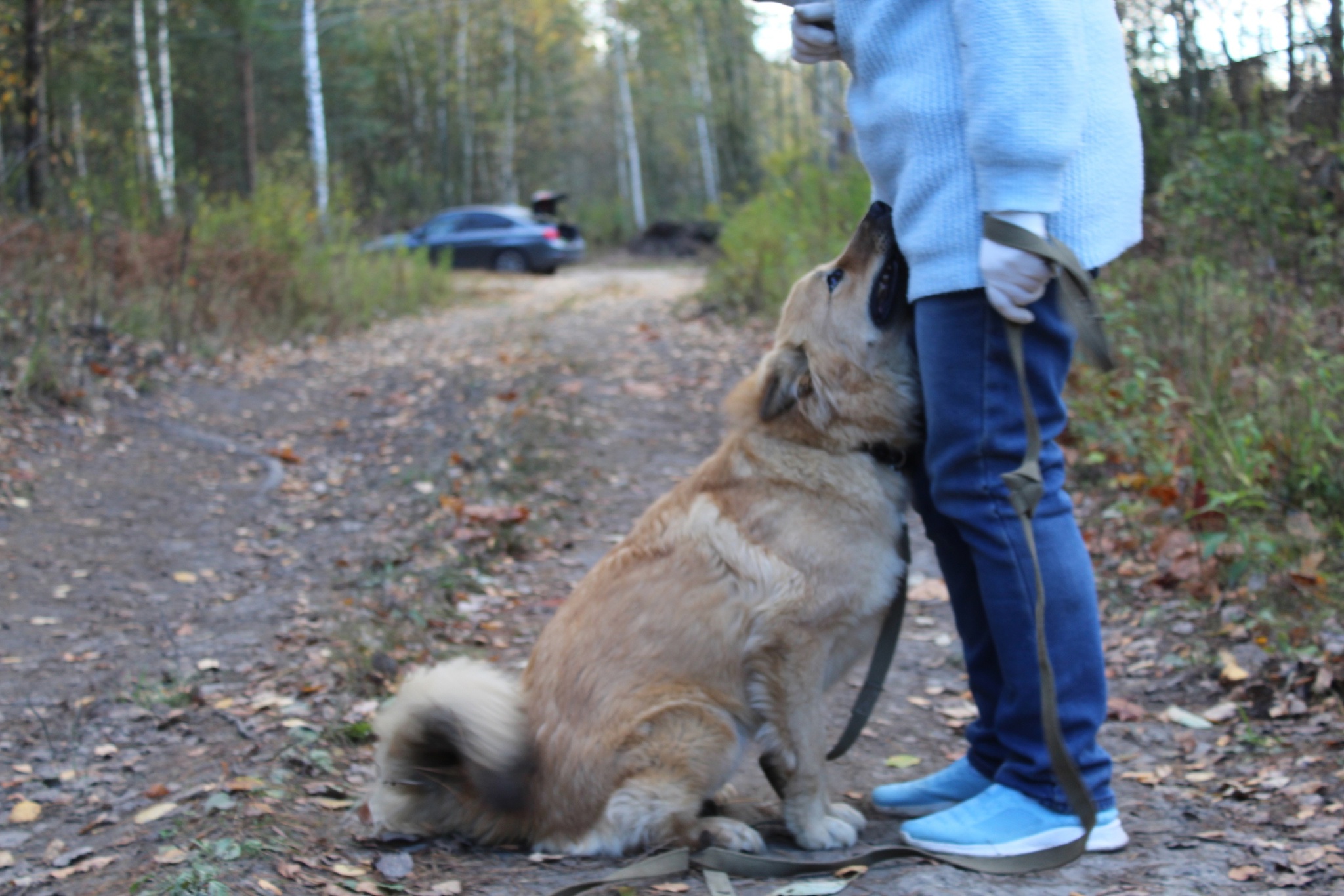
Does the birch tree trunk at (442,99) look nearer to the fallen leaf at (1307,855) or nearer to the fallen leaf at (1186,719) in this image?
the fallen leaf at (1186,719)

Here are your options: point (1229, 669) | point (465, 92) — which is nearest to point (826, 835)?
point (1229, 669)

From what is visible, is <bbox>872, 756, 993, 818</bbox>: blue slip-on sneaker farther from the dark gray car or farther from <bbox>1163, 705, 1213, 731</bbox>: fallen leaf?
the dark gray car

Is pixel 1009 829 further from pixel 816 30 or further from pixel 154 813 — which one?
pixel 154 813

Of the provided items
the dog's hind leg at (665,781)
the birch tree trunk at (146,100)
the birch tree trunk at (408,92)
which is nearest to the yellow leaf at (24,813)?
the dog's hind leg at (665,781)

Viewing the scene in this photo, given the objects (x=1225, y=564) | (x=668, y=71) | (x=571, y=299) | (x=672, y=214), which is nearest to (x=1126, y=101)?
(x=1225, y=564)

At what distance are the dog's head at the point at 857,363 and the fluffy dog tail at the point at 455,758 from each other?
95 centimetres

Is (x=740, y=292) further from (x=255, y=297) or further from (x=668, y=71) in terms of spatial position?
(x=668, y=71)

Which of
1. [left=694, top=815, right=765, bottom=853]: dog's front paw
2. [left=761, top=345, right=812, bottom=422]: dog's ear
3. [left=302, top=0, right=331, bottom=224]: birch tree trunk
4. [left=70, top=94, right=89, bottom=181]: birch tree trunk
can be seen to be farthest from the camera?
[left=302, top=0, right=331, bottom=224]: birch tree trunk

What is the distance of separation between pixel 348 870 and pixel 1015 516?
1.60 meters

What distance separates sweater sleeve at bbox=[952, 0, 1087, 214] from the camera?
5.74 feet

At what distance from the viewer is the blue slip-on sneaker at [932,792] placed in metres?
2.41

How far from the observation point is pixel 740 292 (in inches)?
447

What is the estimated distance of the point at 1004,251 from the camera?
181 cm

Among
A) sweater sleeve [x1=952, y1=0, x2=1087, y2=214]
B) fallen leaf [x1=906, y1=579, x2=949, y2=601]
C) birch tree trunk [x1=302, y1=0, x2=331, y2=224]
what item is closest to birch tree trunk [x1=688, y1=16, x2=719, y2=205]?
birch tree trunk [x1=302, y1=0, x2=331, y2=224]
